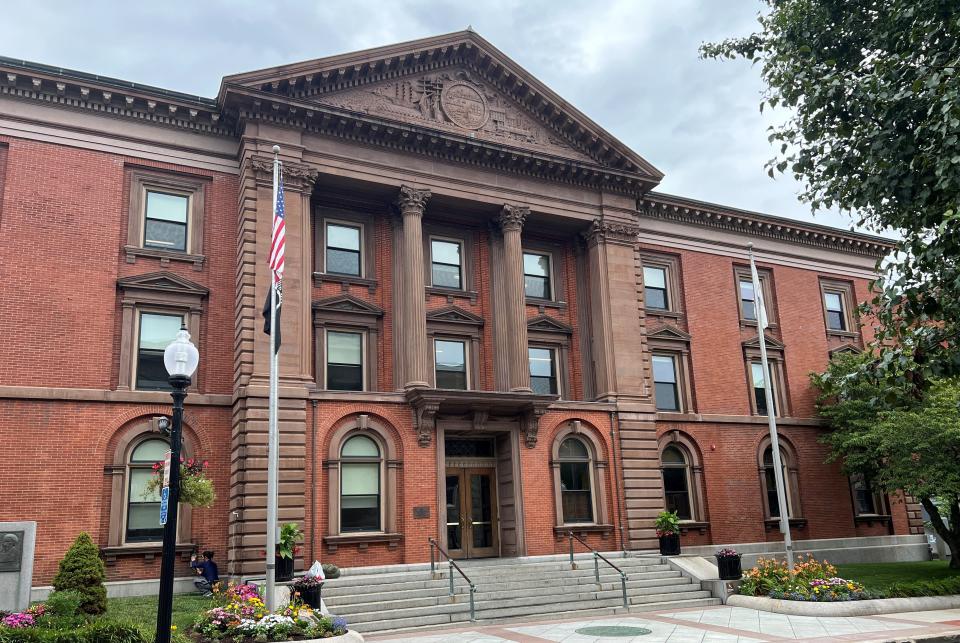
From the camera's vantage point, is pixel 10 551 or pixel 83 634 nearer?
pixel 83 634

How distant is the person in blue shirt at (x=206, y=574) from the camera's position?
20750mm

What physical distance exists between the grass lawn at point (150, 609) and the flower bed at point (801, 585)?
1405 centimetres

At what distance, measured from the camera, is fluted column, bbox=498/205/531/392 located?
26375 millimetres

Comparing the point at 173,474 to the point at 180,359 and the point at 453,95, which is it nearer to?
the point at 180,359

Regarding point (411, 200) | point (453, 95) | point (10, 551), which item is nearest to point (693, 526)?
point (411, 200)

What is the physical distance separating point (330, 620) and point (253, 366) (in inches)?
335

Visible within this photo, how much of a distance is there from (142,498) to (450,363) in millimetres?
10203

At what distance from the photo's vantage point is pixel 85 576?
54.3 feet

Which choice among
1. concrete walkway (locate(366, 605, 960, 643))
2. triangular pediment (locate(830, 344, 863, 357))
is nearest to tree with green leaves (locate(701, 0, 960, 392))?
concrete walkway (locate(366, 605, 960, 643))

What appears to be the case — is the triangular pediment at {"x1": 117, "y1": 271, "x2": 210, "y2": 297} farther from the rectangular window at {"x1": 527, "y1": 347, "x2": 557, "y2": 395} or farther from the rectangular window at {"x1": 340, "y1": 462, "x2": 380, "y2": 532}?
the rectangular window at {"x1": 527, "y1": 347, "x2": 557, "y2": 395}

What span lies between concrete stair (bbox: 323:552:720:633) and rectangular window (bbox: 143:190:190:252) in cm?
1097

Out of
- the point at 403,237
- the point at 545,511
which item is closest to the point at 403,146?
the point at 403,237

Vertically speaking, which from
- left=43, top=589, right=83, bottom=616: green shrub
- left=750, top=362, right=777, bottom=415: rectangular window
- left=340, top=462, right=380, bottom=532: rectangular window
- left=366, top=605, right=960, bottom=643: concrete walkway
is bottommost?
left=366, top=605, right=960, bottom=643: concrete walkway

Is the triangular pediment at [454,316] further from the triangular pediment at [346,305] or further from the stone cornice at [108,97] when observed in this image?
the stone cornice at [108,97]
